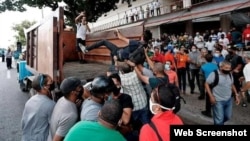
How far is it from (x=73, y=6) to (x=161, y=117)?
20.0 m

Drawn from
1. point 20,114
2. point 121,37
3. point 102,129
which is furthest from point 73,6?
point 102,129

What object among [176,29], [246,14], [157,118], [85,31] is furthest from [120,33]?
[176,29]

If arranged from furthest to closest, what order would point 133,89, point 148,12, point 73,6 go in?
point 148,12 < point 73,6 < point 133,89

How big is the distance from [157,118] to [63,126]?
1.07m

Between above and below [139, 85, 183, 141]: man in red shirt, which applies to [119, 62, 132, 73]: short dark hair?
above

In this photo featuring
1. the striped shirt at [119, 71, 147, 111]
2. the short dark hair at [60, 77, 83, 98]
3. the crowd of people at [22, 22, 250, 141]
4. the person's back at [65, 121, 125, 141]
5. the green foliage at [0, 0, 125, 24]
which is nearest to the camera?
the person's back at [65, 121, 125, 141]

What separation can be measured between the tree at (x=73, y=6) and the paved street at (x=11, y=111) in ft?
29.9

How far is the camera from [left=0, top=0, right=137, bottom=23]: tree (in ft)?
70.3

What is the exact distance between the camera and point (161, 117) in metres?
2.55

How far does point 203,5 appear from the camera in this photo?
18828 mm

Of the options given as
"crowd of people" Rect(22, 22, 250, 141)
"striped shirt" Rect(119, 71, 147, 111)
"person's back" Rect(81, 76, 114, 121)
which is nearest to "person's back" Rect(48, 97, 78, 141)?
"crowd of people" Rect(22, 22, 250, 141)

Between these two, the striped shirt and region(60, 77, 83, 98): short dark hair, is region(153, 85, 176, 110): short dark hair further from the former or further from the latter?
the striped shirt

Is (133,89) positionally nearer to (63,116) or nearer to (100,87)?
(100,87)

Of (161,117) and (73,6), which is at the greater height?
(73,6)
